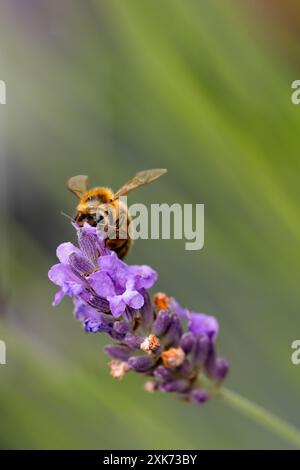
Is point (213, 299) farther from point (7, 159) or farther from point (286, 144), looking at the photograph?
point (7, 159)

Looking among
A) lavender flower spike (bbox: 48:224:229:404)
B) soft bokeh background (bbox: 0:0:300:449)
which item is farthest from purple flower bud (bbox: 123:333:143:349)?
soft bokeh background (bbox: 0:0:300:449)

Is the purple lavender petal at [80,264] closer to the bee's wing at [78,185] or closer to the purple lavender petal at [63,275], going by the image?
the purple lavender petal at [63,275]

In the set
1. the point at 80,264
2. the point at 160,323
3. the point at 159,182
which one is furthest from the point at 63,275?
the point at 159,182

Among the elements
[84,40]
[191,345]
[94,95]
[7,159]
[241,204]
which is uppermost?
[84,40]

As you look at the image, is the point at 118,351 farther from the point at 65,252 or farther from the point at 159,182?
the point at 159,182

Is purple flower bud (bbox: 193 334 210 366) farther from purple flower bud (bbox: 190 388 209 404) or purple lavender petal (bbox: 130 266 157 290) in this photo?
purple lavender petal (bbox: 130 266 157 290)
